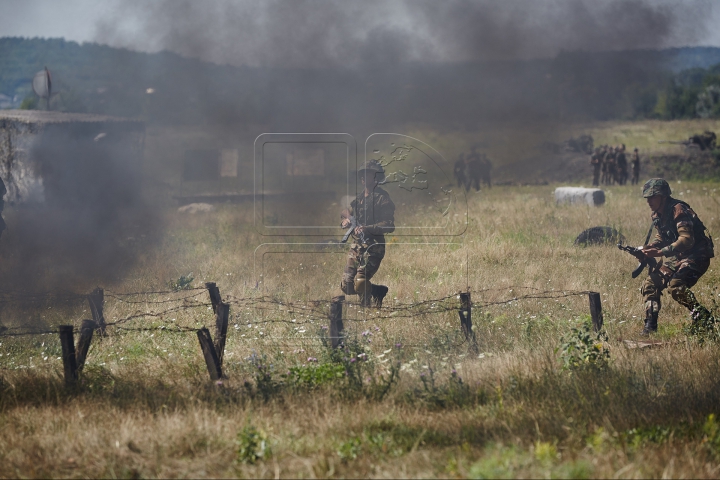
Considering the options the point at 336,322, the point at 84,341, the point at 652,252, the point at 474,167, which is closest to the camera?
the point at 84,341

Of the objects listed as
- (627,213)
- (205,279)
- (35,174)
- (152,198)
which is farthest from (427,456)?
(152,198)

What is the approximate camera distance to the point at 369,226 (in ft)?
19.2

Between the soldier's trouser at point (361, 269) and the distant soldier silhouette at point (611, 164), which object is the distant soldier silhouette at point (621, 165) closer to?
the distant soldier silhouette at point (611, 164)

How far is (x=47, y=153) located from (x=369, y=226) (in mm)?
11809

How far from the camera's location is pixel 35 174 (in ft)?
49.5

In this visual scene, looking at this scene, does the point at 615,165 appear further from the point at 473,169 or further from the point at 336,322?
the point at 336,322

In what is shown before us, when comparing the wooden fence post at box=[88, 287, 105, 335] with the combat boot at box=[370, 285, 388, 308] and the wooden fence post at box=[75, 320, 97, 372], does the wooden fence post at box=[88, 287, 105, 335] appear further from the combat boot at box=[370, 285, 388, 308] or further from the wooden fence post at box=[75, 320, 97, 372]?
the combat boot at box=[370, 285, 388, 308]

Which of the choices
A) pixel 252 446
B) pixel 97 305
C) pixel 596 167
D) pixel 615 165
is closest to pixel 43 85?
pixel 97 305

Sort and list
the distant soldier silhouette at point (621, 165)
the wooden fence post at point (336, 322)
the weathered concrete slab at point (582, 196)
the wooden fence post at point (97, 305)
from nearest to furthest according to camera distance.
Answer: the wooden fence post at point (336, 322), the wooden fence post at point (97, 305), the weathered concrete slab at point (582, 196), the distant soldier silhouette at point (621, 165)

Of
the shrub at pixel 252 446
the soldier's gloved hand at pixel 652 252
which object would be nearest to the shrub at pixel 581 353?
the soldier's gloved hand at pixel 652 252

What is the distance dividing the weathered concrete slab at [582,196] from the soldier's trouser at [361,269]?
896cm

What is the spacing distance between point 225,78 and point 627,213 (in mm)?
11832

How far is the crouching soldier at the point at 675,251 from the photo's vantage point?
5.32 m

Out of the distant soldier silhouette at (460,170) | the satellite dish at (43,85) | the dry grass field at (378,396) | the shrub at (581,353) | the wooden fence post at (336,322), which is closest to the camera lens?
the dry grass field at (378,396)
